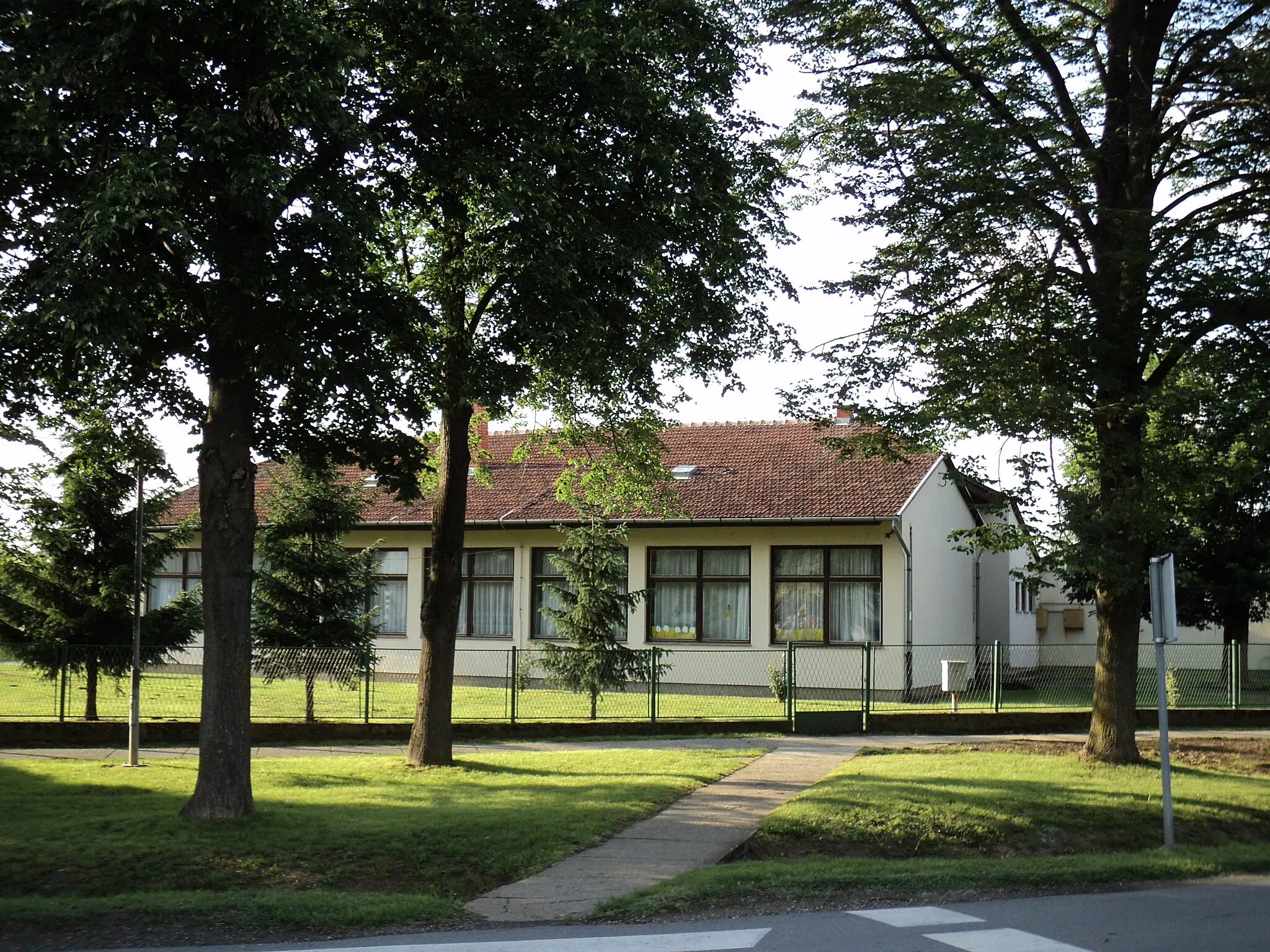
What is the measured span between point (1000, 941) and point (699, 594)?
21.5m

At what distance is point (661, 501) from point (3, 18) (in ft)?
39.7

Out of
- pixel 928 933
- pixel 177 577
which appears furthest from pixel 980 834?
pixel 177 577

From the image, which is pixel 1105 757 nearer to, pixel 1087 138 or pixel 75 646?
pixel 1087 138

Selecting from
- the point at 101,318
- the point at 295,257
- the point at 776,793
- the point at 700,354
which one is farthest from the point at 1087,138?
the point at 101,318

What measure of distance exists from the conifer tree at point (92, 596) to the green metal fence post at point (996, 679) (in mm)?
14641

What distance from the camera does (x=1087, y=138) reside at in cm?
1545

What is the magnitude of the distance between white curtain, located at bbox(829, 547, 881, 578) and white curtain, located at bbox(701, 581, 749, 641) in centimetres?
218

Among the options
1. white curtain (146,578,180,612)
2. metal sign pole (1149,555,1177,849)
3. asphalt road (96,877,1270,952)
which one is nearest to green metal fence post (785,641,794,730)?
metal sign pole (1149,555,1177,849)

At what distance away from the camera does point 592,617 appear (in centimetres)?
2345

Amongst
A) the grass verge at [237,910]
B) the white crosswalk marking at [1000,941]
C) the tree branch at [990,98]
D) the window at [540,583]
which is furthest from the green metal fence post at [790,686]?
the white crosswalk marking at [1000,941]

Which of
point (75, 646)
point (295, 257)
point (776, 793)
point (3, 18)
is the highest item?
point (3, 18)

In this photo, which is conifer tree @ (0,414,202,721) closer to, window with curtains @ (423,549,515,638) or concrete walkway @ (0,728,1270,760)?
concrete walkway @ (0,728,1270,760)

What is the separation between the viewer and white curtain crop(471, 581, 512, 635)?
31.1 metres

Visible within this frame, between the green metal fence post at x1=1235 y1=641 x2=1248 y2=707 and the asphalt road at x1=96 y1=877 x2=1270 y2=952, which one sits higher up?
the green metal fence post at x1=1235 y1=641 x2=1248 y2=707
